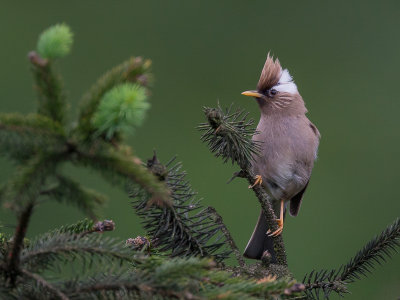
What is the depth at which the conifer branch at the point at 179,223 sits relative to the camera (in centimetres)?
197

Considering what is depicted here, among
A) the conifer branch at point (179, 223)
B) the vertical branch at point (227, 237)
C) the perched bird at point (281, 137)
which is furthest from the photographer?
the perched bird at point (281, 137)

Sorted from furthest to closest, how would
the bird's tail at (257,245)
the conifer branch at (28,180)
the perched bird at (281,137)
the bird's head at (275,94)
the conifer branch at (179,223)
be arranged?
the bird's head at (275,94) < the perched bird at (281,137) < the bird's tail at (257,245) < the conifer branch at (179,223) < the conifer branch at (28,180)

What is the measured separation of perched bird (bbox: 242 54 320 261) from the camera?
12.5 ft

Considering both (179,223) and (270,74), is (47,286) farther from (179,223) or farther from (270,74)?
(270,74)

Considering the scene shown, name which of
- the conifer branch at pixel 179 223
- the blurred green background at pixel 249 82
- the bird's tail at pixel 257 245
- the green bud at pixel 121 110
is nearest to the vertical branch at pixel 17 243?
the green bud at pixel 121 110

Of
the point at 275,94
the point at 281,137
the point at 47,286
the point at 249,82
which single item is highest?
the point at 249,82

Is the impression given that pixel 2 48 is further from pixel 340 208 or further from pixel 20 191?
pixel 20 191

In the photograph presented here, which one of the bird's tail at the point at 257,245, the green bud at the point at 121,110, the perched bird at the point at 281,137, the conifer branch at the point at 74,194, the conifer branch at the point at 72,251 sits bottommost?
the conifer branch at the point at 72,251

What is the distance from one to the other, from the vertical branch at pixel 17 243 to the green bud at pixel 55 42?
1.10 ft

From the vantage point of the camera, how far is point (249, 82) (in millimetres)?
6301

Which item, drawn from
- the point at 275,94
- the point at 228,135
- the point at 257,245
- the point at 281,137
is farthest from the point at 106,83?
the point at 275,94

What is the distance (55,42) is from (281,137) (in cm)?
256

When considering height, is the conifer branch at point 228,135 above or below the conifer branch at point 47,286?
above

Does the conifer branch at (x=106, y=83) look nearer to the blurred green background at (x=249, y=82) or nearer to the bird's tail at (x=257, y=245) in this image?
the bird's tail at (x=257, y=245)
